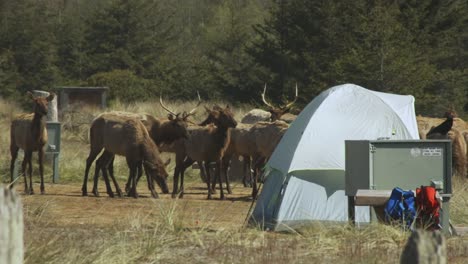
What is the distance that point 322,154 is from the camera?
14039 mm

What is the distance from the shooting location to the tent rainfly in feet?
45.1

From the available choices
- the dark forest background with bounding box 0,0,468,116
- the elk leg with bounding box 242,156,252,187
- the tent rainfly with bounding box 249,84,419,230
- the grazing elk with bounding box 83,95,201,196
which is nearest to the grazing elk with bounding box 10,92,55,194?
the grazing elk with bounding box 83,95,201,196

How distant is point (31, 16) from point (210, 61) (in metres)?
10.8

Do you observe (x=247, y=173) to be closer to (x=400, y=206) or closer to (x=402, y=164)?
(x=402, y=164)

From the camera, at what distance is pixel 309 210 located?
13.7 meters

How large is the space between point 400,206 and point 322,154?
2.48m

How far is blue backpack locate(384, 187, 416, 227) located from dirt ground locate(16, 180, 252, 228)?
95.4 inches

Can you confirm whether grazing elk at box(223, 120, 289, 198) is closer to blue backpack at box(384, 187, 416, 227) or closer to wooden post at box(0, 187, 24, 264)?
blue backpack at box(384, 187, 416, 227)

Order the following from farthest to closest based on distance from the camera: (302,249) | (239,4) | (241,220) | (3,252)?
(239,4) < (241,220) < (302,249) < (3,252)

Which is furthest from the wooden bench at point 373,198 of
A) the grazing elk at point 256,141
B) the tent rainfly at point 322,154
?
the grazing elk at point 256,141

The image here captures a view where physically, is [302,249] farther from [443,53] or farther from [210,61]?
[210,61]

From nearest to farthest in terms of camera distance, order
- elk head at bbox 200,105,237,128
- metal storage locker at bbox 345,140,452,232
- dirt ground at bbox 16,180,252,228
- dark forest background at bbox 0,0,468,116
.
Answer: metal storage locker at bbox 345,140,452,232 → dirt ground at bbox 16,180,252,228 → elk head at bbox 200,105,237,128 → dark forest background at bbox 0,0,468,116


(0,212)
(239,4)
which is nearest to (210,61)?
(239,4)

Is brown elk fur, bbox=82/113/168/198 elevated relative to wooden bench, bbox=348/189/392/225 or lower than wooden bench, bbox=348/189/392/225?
elevated
